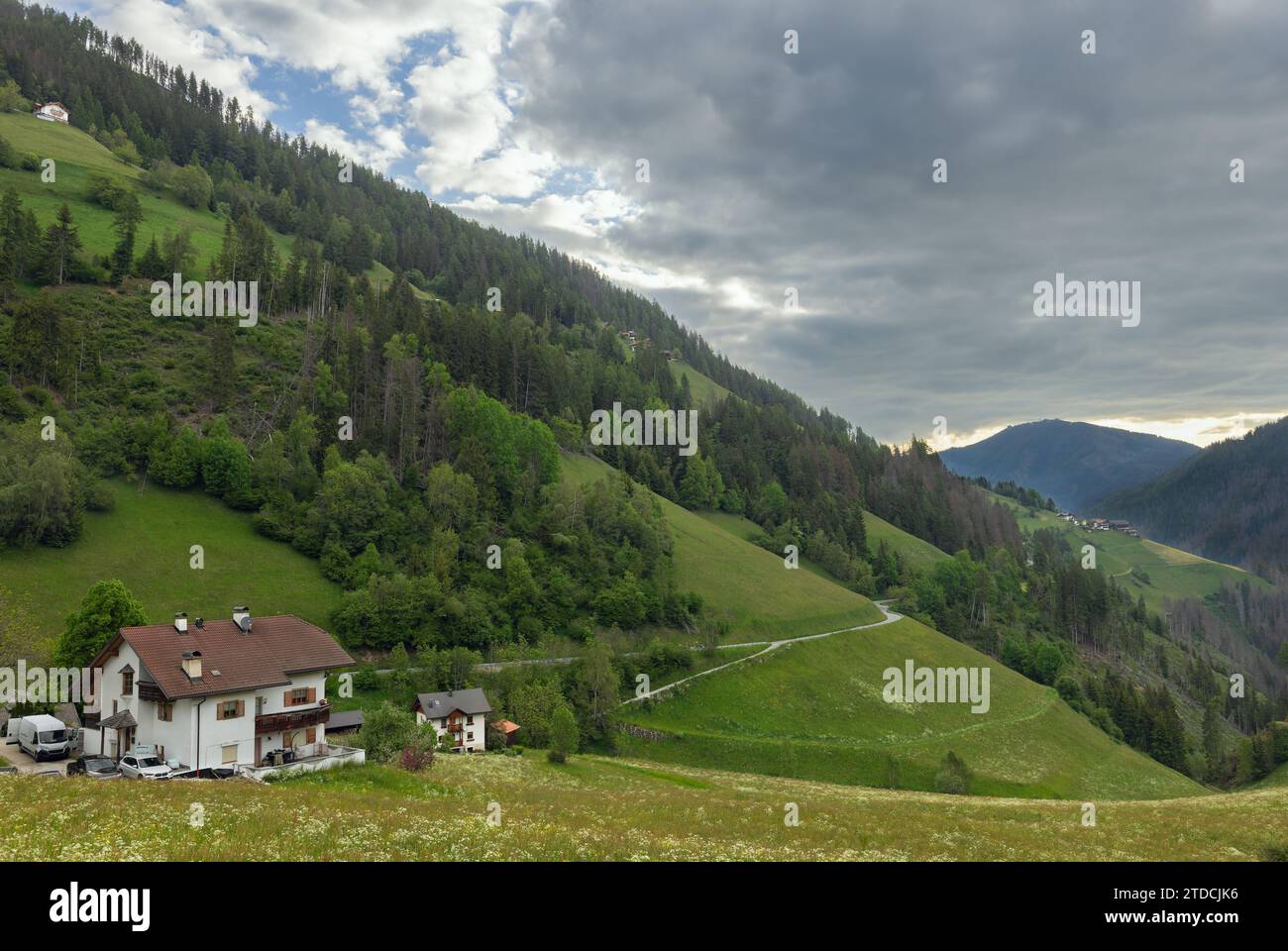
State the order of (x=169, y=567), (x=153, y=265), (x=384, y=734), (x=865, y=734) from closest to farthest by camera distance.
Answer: (x=384, y=734)
(x=169, y=567)
(x=865, y=734)
(x=153, y=265)

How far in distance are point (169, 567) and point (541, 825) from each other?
80714 mm

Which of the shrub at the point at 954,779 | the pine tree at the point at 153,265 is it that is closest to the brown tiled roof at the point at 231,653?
the shrub at the point at 954,779

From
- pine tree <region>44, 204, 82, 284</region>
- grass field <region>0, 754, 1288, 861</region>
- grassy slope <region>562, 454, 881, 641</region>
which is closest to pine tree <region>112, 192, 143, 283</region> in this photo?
pine tree <region>44, 204, 82, 284</region>

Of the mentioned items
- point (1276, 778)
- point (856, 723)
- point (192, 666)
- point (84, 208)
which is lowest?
point (1276, 778)

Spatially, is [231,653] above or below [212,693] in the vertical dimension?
above

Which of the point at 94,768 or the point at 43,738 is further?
the point at 43,738

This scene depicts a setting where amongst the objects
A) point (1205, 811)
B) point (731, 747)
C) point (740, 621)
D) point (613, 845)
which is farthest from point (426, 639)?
point (1205, 811)

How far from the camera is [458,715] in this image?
73938 mm

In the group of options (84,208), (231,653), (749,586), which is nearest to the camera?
(231,653)

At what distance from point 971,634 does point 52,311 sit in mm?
184749

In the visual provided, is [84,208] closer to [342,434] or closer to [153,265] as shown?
[153,265]

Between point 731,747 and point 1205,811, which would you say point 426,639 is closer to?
point 731,747

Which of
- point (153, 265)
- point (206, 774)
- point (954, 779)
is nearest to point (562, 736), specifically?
point (206, 774)
